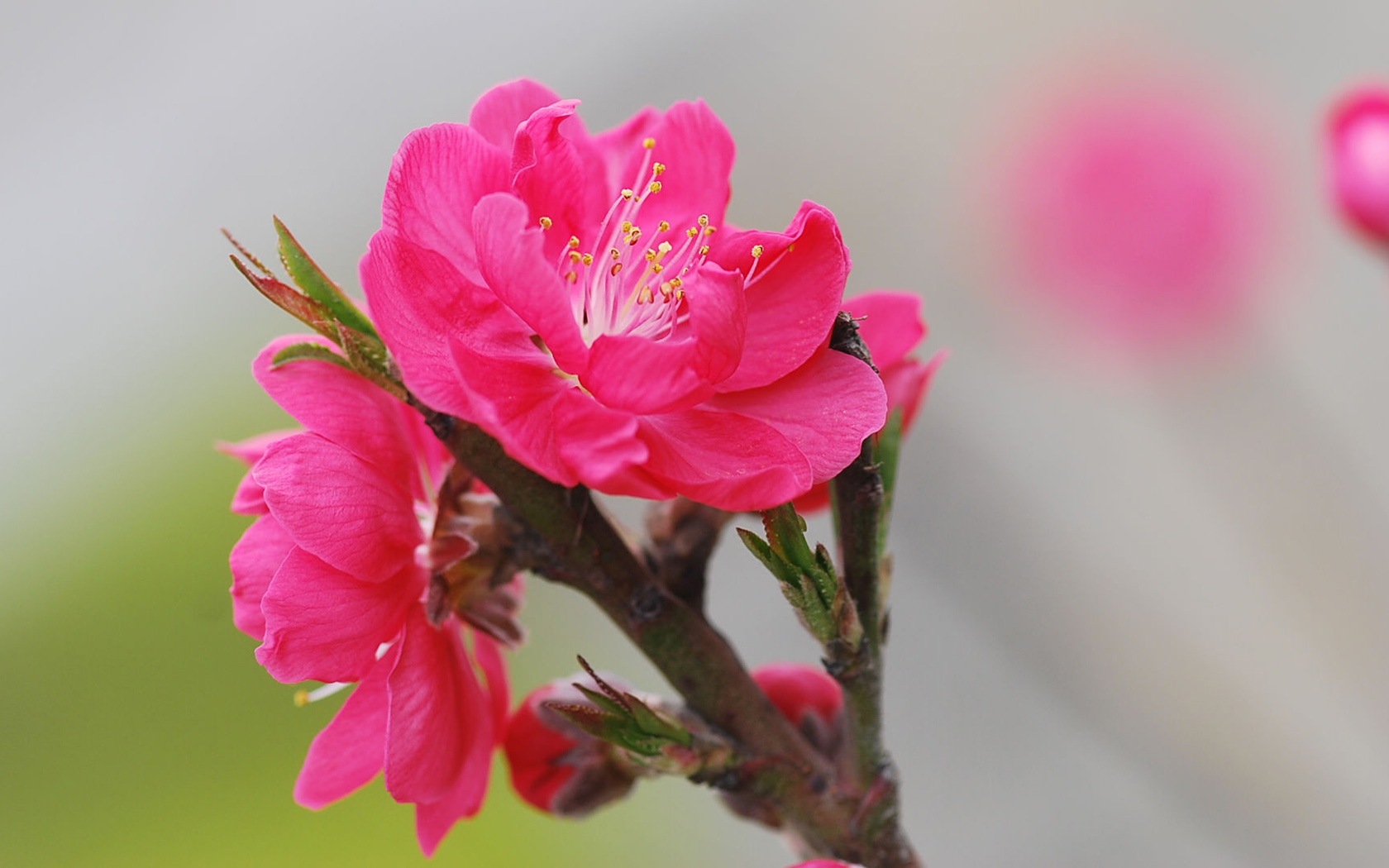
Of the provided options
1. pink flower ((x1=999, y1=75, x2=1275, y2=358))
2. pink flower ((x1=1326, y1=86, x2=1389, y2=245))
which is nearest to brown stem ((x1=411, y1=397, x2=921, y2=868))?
pink flower ((x1=1326, y1=86, x2=1389, y2=245))

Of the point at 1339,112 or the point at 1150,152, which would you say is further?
the point at 1150,152

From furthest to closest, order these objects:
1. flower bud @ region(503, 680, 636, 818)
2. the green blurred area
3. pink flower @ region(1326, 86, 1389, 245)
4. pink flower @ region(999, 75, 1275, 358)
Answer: pink flower @ region(999, 75, 1275, 358)
the green blurred area
pink flower @ region(1326, 86, 1389, 245)
flower bud @ region(503, 680, 636, 818)

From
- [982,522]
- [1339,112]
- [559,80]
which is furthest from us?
[559,80]

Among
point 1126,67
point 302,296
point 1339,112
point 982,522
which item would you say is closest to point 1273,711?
point 982,522

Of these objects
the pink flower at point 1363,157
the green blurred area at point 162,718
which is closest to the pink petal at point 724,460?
the pink flower at point 1363,157

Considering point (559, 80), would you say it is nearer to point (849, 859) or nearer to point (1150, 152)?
point (1150, 152)

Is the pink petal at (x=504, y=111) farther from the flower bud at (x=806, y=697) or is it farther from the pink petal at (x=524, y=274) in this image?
the flower bud at (x=806, y=697)

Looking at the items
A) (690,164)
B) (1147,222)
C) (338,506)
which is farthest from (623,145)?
(1147,222)

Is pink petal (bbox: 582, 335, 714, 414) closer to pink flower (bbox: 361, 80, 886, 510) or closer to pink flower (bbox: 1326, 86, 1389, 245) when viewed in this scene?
pink flower (bbox: 361, 80, 886, 510)
